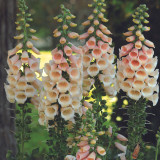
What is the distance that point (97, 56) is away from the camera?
2863 mm

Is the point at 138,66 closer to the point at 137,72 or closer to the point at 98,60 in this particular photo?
the point at 137,72

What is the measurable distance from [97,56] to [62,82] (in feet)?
1.21

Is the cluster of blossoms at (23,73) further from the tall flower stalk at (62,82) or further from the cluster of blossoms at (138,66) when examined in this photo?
the cluster of blossoms at (138,66)

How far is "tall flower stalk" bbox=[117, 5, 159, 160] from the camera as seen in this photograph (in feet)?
9.43

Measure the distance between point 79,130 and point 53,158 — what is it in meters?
0.34

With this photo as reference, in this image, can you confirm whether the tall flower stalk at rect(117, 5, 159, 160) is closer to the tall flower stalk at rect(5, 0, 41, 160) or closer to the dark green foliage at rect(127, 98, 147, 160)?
the dark green foliage at rect(127, 98, 147, 160)

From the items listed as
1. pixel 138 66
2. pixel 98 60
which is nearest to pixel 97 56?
pixel 98 60

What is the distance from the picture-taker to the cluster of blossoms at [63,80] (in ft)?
8.86

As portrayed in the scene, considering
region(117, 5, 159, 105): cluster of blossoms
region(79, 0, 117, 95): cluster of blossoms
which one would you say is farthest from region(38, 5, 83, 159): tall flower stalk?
region(117, 5, 159, 105): cluster of blossoms

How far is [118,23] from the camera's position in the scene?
5.61 metres

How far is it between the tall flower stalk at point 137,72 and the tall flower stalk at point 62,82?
40 cm

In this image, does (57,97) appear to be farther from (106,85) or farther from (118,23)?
(118,23)

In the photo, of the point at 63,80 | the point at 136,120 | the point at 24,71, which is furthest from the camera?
the point at 136,120

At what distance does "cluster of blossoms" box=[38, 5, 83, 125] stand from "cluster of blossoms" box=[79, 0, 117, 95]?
144 mm
